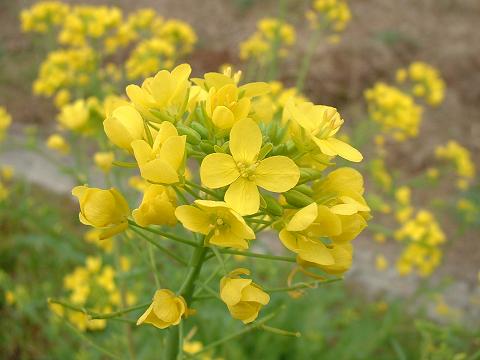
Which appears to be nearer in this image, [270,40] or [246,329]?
[246,329]

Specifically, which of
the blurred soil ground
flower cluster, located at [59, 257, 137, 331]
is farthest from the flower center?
the blurred soil ground

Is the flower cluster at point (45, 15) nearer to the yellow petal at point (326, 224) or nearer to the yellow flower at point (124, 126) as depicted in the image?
the yellow flower at point (124, 126)

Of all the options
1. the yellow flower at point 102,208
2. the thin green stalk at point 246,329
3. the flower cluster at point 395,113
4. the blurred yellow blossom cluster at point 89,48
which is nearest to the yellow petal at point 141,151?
the yellow flower at point 102,208

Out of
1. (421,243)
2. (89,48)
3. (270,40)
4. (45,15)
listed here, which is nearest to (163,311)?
(421,243)

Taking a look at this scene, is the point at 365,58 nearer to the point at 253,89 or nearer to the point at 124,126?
the point at 253,89

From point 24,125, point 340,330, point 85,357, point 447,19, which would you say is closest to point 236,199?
point 85,357

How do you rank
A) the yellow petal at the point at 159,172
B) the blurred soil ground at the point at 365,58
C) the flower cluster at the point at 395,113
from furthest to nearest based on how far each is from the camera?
1. the blurred soil ground at the point at 365,58
2. the flower cluster at the point at 395,113
3. the yellow petal at the point at 159,172
